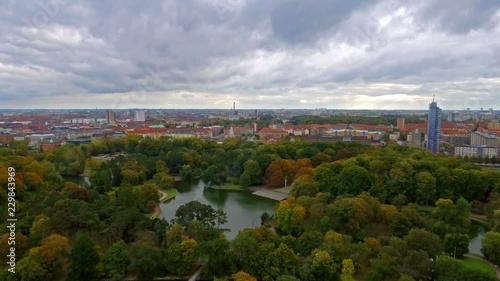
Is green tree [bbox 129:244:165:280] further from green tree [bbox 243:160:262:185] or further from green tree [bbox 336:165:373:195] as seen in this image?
A: green tree [bbox 243:160:262:185]

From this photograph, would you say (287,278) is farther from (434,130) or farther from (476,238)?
(434,130)

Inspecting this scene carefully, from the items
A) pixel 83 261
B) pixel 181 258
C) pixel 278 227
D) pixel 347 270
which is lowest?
pixel 278 227

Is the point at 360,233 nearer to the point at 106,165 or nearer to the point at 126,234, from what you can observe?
the point at 126,234

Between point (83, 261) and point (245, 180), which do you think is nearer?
point (83, 261)

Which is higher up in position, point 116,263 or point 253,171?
point 253,171

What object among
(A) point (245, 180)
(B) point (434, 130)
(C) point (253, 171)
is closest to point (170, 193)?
(A) point (245, 180)

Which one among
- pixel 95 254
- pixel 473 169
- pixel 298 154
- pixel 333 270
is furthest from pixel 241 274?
pixel 298 154

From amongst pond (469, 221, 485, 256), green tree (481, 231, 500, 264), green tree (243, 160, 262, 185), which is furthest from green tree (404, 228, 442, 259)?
green tree (243, 160, 262, 185)

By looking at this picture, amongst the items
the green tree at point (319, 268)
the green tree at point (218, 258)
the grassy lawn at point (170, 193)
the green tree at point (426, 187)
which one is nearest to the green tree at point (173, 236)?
the green tree at point (218, 258)
